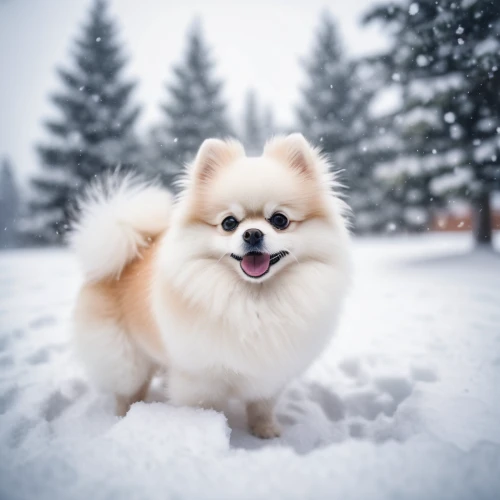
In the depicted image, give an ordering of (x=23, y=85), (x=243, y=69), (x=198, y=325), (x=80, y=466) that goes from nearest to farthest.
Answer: (x=80, y=466) → (x=198, y=325) → (x=23, y=85) → (x=243, y=69)

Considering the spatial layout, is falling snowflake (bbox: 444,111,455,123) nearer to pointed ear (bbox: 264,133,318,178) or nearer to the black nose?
pointed ear (bbox: 264,133,318,178)

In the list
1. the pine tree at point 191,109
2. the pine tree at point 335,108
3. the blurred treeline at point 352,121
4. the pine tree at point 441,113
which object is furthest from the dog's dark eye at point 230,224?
the pine tree at point 335,108

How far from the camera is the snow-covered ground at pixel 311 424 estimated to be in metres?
1.30

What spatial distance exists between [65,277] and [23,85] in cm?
319

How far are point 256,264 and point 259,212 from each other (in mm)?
303

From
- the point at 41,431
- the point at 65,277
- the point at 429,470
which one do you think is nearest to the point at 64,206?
the point at 65,277

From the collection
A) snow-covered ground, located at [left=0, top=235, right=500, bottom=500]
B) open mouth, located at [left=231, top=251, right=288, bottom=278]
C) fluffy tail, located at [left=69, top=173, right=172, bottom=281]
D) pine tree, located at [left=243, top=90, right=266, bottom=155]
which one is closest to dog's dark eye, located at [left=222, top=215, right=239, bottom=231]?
open mouth, located at [left=231, top=251, right=288, bottom=278]

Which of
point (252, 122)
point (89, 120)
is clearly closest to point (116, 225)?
point (89, 120)

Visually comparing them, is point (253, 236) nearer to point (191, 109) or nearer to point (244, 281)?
point (244, 281)

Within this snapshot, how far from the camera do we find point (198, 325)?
5.91ft

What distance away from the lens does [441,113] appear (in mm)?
6883

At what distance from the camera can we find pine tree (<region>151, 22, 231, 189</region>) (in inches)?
452

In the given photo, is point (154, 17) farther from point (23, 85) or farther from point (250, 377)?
point (250, 377)

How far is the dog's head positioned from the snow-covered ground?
89 cm
